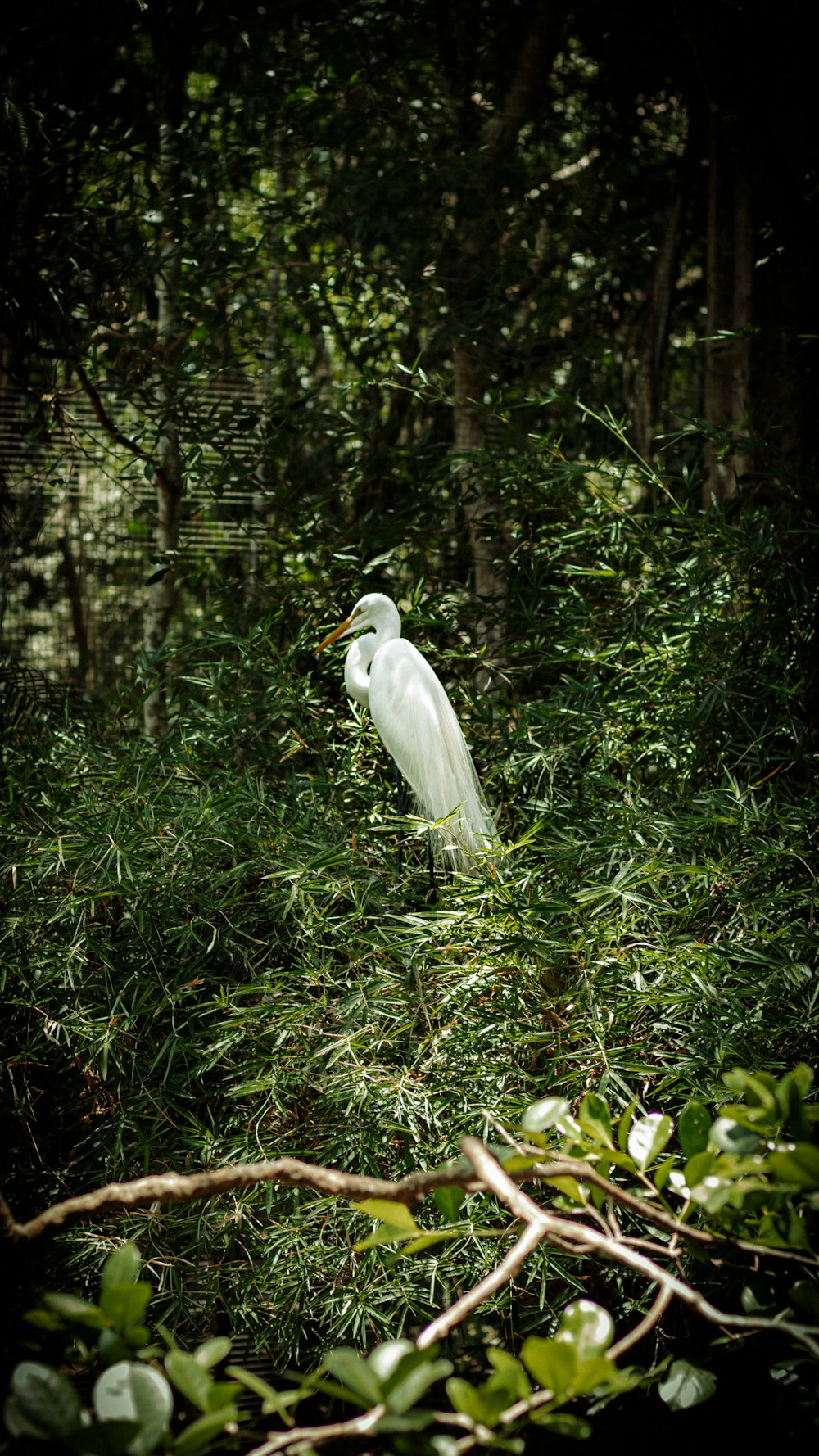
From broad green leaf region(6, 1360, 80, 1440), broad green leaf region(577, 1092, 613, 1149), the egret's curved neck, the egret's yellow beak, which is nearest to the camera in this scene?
broad green leaf region(6, 1360, 80, 1440)

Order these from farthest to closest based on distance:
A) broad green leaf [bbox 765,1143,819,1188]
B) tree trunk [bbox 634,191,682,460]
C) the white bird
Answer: tree trunk [bbox 634,191,682,460] < the white bird < broad green leaf [bbox 765,1143,819,1188]

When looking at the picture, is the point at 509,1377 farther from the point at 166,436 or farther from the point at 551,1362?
the point at 166,436

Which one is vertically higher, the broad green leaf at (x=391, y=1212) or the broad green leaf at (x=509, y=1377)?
the broad green leaf at (x=391, y=1212)

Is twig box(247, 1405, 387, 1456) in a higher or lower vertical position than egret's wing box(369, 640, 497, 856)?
lower

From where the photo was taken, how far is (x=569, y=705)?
2207 millimetres

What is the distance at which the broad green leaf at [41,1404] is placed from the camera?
491mm

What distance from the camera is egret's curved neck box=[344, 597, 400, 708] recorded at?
7.16 feet

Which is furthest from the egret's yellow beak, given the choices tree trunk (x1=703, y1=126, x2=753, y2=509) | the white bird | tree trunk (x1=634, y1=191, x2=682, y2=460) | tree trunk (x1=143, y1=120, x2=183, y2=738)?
tree trunk (x1=634, y1=191, x2=682, y2=460)

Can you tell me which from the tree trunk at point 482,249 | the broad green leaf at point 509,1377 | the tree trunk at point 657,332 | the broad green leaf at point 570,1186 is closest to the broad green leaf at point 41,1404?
the broad green leaf at point 509,1377

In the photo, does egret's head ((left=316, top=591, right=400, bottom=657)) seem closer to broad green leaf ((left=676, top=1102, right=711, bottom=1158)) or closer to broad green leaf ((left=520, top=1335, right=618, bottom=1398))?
broad green leaf ((left=676, top=1102, right=711, bottom=1158))

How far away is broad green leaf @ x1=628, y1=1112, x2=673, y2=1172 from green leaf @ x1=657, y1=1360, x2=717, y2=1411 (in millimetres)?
151

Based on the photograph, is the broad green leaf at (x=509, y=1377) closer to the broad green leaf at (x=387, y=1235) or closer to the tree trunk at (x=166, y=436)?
the broad green leaf at (x=387, y=1235)

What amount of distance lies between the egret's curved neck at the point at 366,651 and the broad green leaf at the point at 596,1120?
1.44 meters

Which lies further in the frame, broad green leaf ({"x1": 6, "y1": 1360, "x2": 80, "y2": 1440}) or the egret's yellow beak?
the egret's yellow beak
